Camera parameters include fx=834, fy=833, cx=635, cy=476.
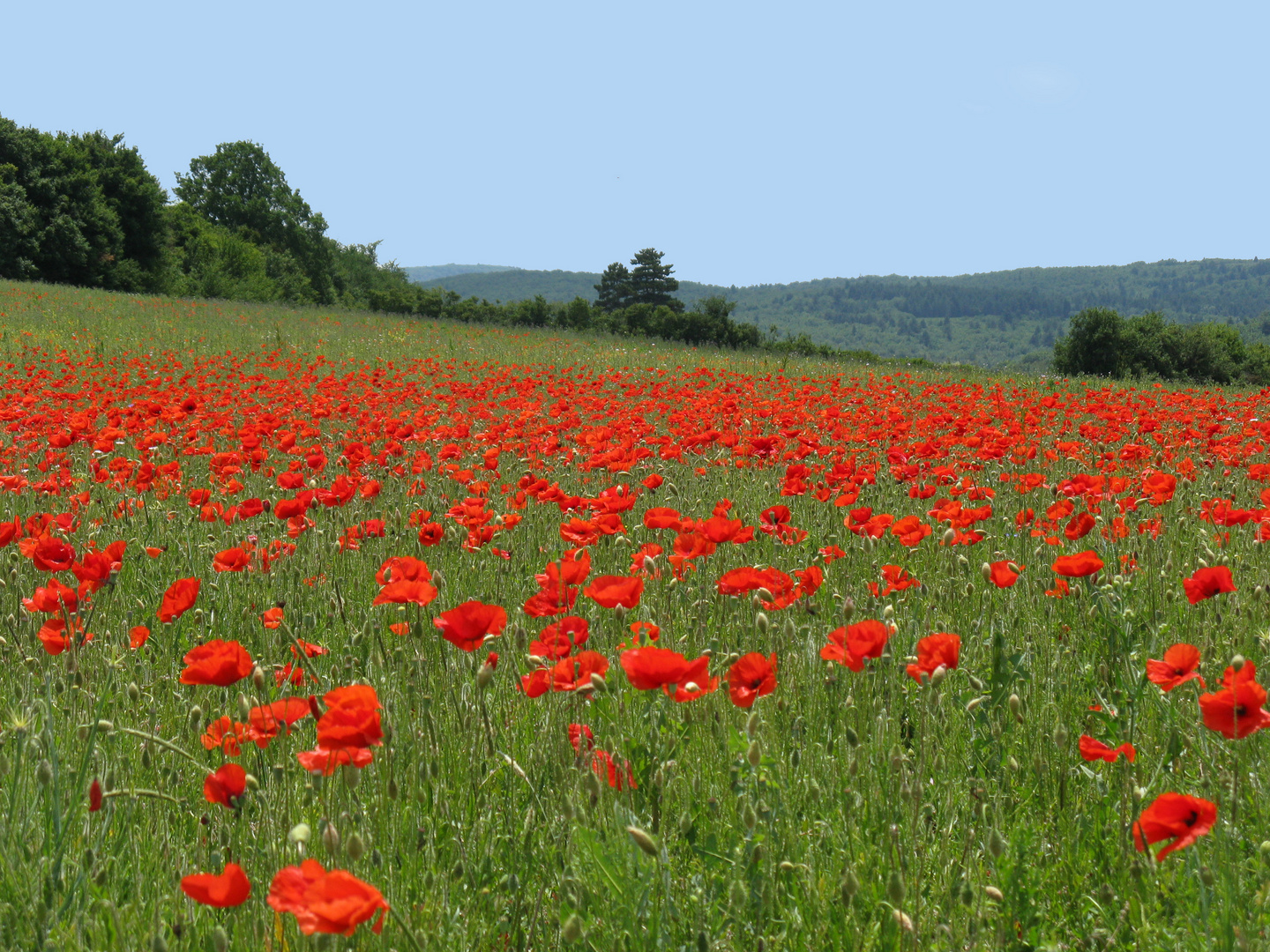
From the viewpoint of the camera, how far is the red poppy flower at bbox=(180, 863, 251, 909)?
101 centimetres

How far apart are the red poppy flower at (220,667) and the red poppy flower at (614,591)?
2.29ft

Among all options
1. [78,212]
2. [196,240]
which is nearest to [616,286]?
[196,240]

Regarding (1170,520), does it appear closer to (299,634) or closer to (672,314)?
(299,634)

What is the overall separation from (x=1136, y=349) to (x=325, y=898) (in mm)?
41008

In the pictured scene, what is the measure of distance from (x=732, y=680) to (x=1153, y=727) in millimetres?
1264

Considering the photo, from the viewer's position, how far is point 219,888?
3.39 feet

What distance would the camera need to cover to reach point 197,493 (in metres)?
3.25

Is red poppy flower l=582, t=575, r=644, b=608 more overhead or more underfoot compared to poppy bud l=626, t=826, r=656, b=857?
more overhead

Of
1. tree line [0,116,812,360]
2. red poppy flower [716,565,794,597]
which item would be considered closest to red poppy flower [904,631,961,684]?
red poppy flower [716,565,794,597]

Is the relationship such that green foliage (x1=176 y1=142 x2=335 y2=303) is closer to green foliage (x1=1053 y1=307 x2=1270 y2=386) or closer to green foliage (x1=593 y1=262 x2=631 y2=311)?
green foliage (x1=593 y1=262 x2=631 y2=311)

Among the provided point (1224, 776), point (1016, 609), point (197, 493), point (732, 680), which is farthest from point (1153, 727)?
point (197, 493)

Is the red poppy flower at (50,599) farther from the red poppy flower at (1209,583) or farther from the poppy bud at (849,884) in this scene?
the red poppy flower at (1209,583)

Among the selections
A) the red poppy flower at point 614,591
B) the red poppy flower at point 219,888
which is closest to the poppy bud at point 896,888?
the red poppy flower at point 614,591

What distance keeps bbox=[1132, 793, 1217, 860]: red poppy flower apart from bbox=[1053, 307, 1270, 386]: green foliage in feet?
123
